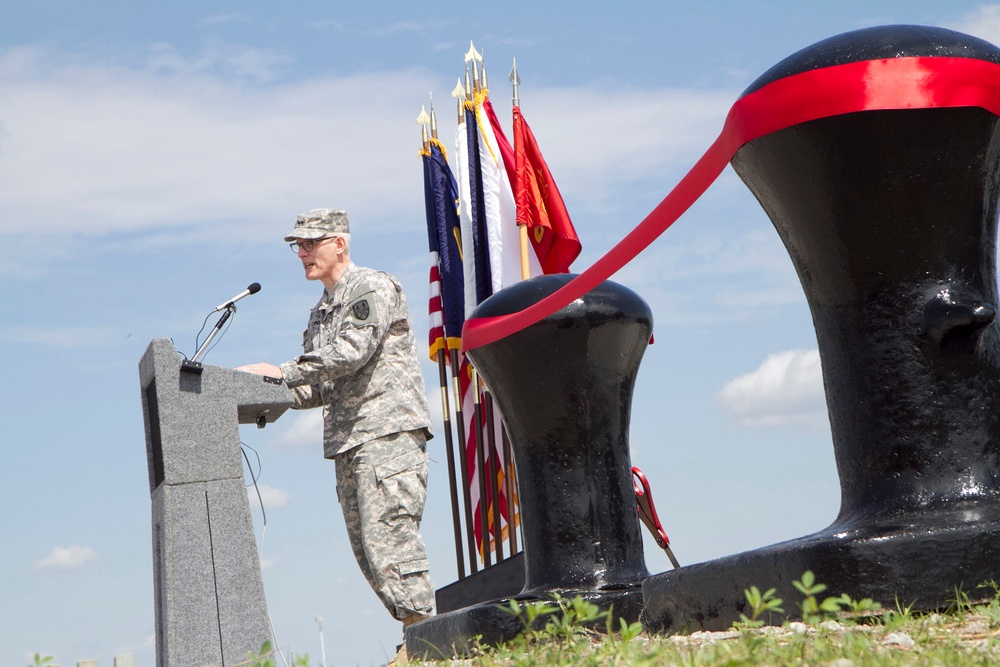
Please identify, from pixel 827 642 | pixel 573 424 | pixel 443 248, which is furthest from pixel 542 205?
pixel 827 642

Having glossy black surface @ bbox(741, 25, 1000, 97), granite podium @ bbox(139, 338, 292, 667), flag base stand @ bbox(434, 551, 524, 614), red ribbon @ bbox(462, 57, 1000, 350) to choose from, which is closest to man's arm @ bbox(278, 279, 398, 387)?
granite podium @ bbox(139, 338, 292, 667)

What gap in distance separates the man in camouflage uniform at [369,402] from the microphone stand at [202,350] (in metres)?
0.20

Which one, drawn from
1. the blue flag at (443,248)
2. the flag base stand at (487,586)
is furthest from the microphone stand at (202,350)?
the blue flag at (443,248)

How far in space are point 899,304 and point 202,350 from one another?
139 inches

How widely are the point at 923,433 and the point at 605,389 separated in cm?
128

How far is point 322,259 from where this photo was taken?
550 centimetres

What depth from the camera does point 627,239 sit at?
2.78 metres

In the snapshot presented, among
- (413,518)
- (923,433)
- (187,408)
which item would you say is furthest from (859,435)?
(187,408)

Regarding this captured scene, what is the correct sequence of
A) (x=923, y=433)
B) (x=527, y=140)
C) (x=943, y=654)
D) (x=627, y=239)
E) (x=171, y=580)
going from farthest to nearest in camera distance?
1. (x=527, y=140)
2. (x=171, y=580)
3. (x=627, y=239)
4. (x=923, y=433)
5. (x=943, y=654)

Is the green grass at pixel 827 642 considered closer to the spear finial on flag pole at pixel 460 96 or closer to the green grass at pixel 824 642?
the green grass at pixel 824 642

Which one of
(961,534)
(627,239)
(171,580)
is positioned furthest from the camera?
(171,580)

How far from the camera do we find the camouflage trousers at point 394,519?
500 cm

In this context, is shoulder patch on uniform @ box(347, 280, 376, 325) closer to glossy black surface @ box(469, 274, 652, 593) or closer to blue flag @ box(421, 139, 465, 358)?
glossy black surface @ box(469, 274, 652, 593)

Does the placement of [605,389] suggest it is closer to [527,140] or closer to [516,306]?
[516,306]
